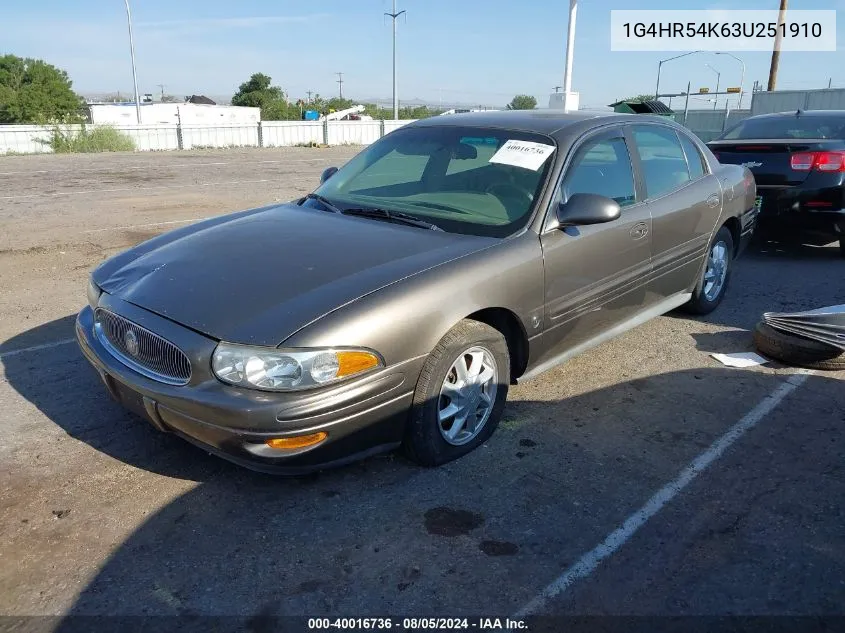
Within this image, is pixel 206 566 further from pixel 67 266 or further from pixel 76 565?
pixel 67 266

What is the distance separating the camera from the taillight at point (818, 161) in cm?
696

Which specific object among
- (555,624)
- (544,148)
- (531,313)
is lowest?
(555,624)

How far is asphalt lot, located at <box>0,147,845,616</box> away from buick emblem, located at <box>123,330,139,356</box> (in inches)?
23.3

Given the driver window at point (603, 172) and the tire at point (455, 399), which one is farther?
the driver window at point (603, 172)

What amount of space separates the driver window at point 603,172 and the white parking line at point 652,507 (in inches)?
57.2

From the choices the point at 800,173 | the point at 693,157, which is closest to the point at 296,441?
the point at 693,157

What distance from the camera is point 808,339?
4.53m

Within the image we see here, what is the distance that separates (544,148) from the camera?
3.89 meters

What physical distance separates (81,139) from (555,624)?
3036 cm

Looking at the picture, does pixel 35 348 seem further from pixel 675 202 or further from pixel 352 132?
pixel 352 132

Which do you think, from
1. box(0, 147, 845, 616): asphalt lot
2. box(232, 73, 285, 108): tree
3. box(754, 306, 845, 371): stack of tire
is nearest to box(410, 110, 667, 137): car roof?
box(0, 147, 845, 616): asphalt lot

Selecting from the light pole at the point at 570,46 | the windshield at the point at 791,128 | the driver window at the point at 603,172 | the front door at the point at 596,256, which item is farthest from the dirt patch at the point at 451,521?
the light pole at the point at 570,46

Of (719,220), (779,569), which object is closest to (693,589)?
(779,569)

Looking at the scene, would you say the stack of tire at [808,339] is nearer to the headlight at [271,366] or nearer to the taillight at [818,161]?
the taillight at [818,161]
